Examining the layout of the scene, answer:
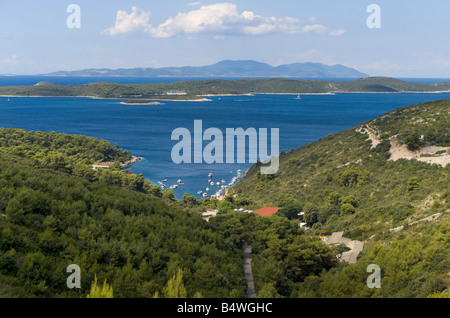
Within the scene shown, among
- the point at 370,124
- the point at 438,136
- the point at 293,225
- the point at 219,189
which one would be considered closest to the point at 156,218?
the point at 293,225

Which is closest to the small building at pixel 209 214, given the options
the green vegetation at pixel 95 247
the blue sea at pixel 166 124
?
the green vegetation at pixel 95 247

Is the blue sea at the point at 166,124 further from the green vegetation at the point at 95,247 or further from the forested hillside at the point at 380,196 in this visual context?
the green vegetation at the point at 95,247

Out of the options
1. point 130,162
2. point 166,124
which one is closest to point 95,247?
point 130,162

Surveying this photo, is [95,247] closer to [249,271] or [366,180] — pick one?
[249,271]

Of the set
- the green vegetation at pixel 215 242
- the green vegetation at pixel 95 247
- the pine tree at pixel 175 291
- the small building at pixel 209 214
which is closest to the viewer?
the pine tree at pixel 175 291
